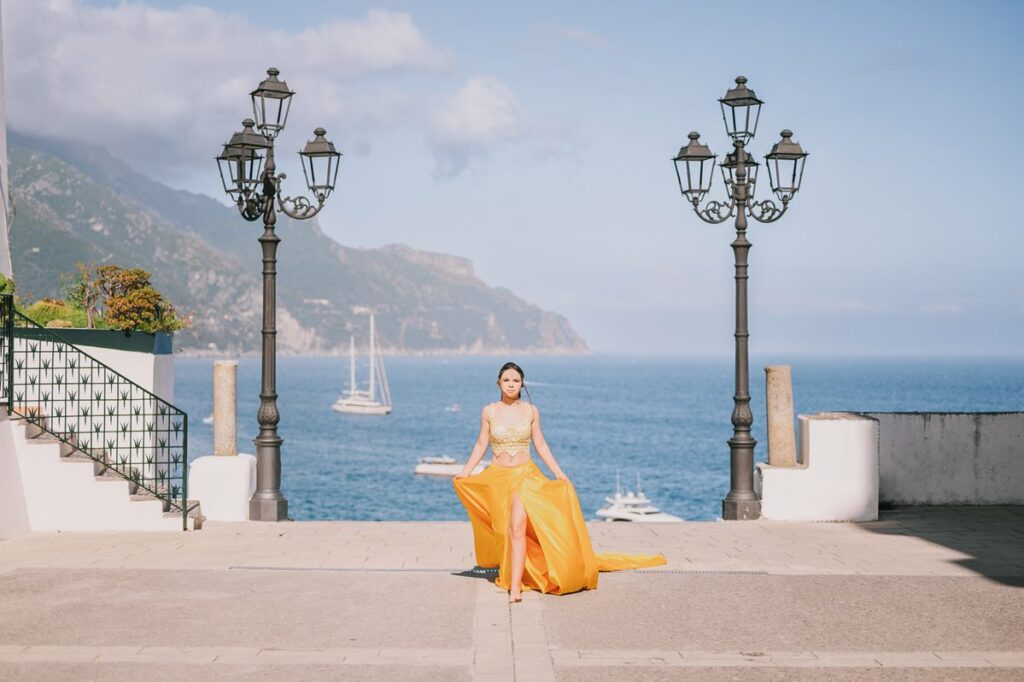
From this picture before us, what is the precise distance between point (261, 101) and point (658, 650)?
31.5 ft

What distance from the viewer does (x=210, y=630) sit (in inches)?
331

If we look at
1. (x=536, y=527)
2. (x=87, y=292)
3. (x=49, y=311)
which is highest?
(x=87, y=292)

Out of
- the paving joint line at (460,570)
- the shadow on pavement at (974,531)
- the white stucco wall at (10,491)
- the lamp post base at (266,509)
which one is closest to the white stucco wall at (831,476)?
the shadow on pavement at (974,531)

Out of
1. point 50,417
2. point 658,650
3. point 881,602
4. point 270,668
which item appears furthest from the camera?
point 50,417

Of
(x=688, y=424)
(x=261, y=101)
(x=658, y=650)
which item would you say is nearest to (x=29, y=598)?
(x=658, y=650)

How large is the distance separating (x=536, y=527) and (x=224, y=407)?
5881mm

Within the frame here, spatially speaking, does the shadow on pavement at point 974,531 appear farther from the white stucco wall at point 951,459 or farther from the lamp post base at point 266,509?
the lamp post base at point 266,509

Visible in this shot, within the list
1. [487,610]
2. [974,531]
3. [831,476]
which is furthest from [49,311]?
[974,531]

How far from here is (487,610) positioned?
30.0 feet

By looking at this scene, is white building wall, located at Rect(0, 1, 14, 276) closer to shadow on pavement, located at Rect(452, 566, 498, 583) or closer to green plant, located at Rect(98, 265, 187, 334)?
green plant, located at Rect(98, 265, 187, 334)

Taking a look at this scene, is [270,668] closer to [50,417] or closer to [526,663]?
[526,663]

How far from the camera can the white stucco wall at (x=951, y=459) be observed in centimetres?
1549

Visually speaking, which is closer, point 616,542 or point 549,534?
point 549,534

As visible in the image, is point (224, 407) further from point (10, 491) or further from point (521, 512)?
point (521, 512)
